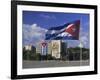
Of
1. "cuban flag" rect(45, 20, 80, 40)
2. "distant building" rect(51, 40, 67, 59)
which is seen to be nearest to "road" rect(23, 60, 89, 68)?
"distant building" rect(51, 40, 67, 59)

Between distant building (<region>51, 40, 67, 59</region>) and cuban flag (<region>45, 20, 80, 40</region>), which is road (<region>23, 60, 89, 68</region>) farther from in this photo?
cuban flag (<region>45, 20, 80, 40</region>)

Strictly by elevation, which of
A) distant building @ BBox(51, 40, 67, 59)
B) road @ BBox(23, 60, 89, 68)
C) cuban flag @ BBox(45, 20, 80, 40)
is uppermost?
cuban flag @ BBox(45, 20, 80, 40)

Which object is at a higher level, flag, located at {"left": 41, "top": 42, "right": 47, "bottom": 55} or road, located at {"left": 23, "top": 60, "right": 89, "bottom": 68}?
flag, located at {"left": 41, "top": 42, "right": 47, "bottom": 55}

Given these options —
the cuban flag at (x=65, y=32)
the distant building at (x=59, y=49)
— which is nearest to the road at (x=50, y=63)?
the distant building at (x=59, y=49)

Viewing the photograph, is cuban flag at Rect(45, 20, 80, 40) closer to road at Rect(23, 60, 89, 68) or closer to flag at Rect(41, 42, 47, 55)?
flag at Rect(41, 42, 47, 55)

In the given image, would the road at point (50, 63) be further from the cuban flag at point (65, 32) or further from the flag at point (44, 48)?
the cuban flag at point (65, 32)

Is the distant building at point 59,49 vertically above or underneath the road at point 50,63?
above

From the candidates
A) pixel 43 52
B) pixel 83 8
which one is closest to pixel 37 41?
pixel 43 52

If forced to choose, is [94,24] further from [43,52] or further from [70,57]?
[43,52]
